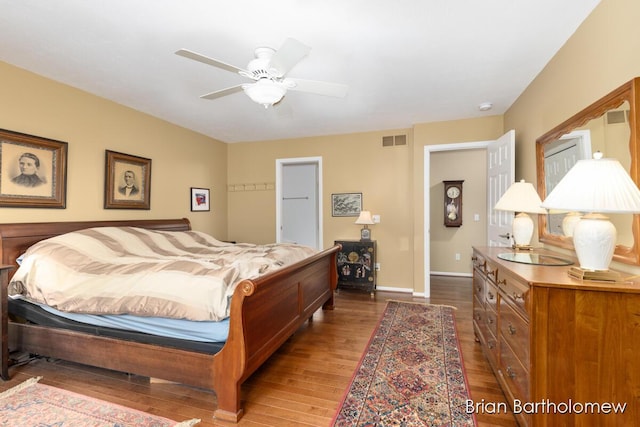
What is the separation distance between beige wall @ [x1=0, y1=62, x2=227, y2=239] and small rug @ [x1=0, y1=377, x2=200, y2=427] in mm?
1530

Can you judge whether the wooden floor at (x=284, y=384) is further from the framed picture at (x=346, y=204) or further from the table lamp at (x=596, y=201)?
the framed picture at (x=346, y=204)

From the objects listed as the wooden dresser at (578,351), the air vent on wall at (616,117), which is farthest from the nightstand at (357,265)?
the air vent on wall at (616,117)

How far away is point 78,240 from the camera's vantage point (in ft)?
8.45

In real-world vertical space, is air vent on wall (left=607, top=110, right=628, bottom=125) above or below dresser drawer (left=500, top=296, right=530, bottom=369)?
above

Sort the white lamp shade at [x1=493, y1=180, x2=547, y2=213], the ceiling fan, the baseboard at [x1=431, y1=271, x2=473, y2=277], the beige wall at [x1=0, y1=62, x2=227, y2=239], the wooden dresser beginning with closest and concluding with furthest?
the wooden dresser < the ceiling fan < the white lamp shade at [x1=493, y1=180, x2=547, y2=213] < the beige wall at [x1=0, y1=62, x2=227, y2=239] < the baseboard at [x1=431, y1=271, x2=473, y2=277]

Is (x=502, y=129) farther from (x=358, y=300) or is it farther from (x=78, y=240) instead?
(x=78, y=240)

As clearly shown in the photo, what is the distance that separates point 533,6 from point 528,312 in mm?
1931

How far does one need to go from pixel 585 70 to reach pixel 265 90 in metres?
2.25

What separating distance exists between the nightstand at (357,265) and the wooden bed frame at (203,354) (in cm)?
162

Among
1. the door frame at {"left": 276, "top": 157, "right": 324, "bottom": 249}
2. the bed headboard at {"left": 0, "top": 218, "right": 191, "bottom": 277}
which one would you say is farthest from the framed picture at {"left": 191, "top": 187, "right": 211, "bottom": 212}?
the bed headboard at {"left": 0, "top": 218, "right": 191, "bottom": 277}

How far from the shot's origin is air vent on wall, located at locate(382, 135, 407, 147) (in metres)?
4.59

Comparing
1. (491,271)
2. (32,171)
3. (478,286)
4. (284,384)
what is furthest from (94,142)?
(478,286)

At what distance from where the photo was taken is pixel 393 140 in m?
4.64

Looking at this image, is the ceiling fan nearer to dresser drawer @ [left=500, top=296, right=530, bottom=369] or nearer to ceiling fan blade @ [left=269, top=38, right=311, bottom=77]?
ceiling fan blade @ [left=269, top=38, right=311, bottom=77]
